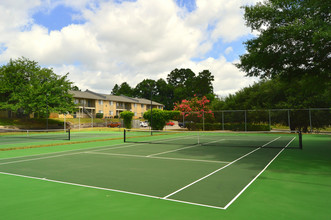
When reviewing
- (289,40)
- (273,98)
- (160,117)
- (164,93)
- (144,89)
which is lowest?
(160,117)

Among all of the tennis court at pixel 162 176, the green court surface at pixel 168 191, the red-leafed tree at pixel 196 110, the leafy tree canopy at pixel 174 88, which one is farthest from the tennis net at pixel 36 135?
Result: the leafy tree canopy at pixel 174 88

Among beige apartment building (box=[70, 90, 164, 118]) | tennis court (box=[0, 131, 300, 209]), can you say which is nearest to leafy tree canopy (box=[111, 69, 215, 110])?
beige apartment building (box=[70, 90, 164, 118])

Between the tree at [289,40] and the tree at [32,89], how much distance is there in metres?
33.9

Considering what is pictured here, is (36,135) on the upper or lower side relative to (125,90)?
lower

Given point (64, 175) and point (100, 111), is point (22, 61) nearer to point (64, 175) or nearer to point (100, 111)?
point (100, 111)

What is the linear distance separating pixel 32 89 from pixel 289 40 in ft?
127

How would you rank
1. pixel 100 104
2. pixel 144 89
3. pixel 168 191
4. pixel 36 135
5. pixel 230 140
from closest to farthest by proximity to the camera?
1. pixel 168 191
2. pixel 230 140
3. pixel 36 135
4. pixel 100 104
5. pixel 144 89

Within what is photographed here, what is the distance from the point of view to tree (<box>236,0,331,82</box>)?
1045 cm

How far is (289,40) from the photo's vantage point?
11.8 metres

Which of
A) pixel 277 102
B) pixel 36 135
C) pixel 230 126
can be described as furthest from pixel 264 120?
pixel 36 135

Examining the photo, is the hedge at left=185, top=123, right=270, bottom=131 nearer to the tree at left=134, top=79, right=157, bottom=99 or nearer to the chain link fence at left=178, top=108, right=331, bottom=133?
the chain link fence at left=178, top=108, right=331, bottom=133

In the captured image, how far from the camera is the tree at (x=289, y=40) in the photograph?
10445 millimetres

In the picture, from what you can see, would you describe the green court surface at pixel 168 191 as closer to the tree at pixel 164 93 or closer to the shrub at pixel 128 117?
the shrub at pixel 128 117

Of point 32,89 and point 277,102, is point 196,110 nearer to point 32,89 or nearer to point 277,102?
point 277,102
